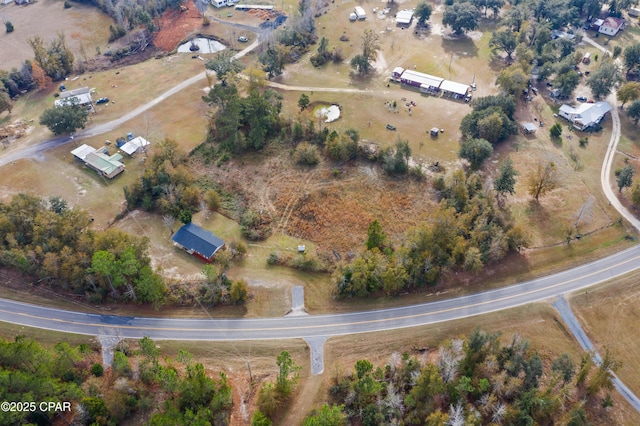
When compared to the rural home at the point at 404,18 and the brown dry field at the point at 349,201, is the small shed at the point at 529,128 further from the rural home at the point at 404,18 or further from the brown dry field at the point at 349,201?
the rural home at the point at 404,18

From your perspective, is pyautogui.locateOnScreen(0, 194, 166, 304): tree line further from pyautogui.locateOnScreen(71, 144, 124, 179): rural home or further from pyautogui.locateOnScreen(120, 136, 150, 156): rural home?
pyautogui.locateOnScreen(120, 136, 150, 156): rural home

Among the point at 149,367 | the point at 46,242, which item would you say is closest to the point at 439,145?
the point at 149,367

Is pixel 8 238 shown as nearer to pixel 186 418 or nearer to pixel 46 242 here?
pixel 46 242

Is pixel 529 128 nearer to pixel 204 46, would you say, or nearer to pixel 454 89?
pixel 454 89

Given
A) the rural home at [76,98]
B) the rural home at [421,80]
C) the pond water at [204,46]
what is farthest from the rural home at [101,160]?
the rural home at [421,80]

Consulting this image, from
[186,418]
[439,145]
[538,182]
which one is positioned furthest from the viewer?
[439,145]

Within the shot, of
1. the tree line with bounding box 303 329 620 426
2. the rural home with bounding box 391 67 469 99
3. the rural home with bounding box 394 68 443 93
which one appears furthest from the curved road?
the rural home with bounding box 394 68 443 93
